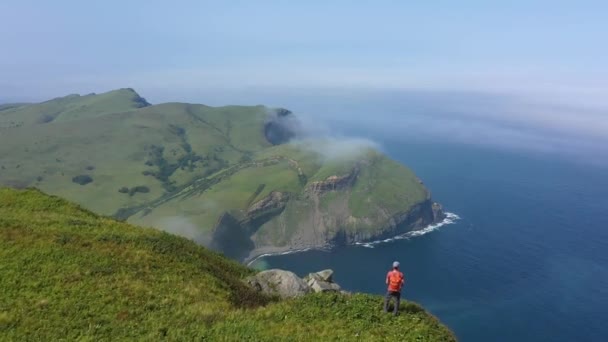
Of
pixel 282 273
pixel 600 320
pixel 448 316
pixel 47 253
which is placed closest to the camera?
pixel 47 253

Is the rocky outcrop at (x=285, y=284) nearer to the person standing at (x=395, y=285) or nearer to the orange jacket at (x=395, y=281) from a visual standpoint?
the person standing at (x=395, y=285)

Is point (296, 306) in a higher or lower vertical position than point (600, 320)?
higher

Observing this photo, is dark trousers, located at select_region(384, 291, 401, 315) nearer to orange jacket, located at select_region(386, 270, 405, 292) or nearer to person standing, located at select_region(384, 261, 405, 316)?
person standing, located at select_region(384, 261, 405, 316)

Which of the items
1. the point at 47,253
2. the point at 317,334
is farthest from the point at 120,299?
the point at 317,334

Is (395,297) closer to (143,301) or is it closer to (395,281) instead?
(395,281)

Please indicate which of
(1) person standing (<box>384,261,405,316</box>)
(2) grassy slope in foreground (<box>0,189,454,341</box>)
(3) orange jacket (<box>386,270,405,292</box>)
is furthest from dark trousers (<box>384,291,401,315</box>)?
(2) grassy slope in foreground (<box>0,189,454,341</box>)

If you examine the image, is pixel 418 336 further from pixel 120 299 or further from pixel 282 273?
pixel 120 299
